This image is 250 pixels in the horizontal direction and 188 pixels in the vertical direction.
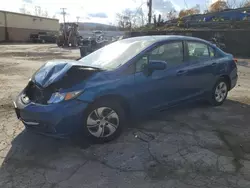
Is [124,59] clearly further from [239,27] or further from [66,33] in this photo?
[66,33]

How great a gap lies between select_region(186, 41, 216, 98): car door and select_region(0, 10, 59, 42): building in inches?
1871

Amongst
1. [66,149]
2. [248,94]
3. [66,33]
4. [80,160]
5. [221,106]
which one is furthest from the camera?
[66,33]

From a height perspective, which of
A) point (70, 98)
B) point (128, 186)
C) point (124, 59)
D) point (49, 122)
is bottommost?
point (128, 186)

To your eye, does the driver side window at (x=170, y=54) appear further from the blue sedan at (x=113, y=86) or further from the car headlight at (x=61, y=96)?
the car headlight at (x=61, y=96)

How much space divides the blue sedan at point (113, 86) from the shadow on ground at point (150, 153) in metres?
0.32

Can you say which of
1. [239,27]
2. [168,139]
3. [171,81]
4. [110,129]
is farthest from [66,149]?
[239,27]

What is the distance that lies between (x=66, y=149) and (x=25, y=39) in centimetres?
5349

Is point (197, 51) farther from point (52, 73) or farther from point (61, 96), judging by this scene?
point (61, 96)

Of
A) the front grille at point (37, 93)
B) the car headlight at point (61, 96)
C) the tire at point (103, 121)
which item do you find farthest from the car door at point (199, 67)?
the front grille at point (37, 93)

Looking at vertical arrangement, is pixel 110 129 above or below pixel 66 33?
below

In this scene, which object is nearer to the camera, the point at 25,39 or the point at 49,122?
the point at 49,122

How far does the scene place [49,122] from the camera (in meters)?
3.51

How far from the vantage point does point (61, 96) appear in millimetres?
3553

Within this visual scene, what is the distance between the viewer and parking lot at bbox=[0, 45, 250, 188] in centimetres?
304
